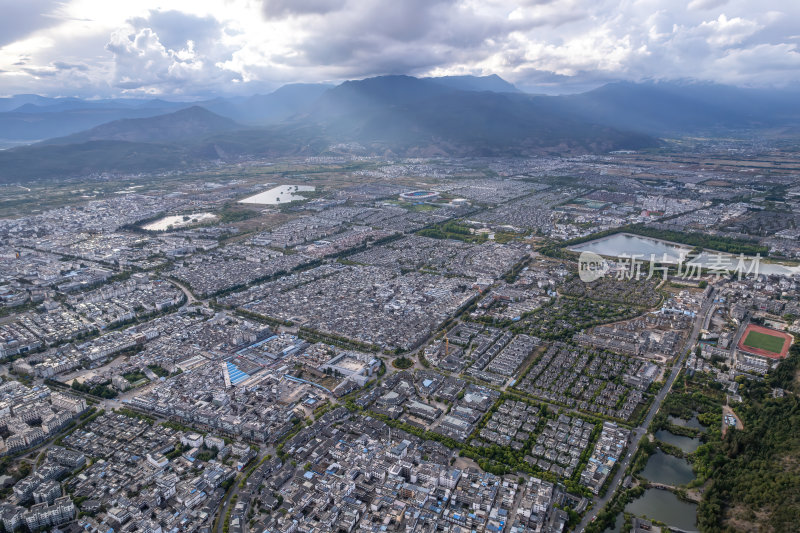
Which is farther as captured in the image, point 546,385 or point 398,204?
point 398,204

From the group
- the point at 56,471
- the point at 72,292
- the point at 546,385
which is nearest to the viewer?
the point at 56,471

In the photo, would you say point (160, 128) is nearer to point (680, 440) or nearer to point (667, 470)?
point (680, 440)

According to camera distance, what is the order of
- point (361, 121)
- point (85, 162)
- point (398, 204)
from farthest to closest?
point (361, 121) < point (85, 162) < point (398, 204)

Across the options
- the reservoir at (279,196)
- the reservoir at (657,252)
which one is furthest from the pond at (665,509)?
the reservoir at (279,196)

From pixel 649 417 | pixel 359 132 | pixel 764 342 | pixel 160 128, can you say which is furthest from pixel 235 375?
pixel 160 128

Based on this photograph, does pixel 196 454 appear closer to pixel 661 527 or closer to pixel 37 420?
pixel 37 420

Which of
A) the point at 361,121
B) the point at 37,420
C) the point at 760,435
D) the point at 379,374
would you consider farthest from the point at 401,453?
the point at 361,121

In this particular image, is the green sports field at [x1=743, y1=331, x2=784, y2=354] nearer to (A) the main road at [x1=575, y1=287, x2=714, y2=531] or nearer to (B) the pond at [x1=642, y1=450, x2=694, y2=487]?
(A) the main road at [x1=575, y1=287, x2=714, y2=531]

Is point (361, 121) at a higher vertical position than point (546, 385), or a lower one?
higher
